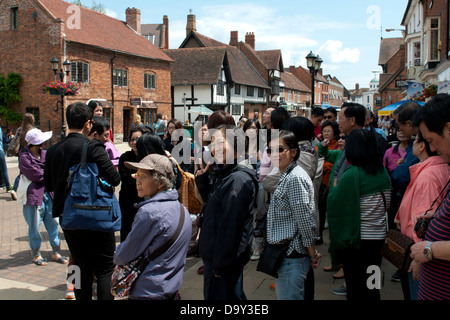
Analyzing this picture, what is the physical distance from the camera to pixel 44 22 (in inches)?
1016

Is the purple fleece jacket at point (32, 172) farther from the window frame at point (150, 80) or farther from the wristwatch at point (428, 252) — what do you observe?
the window frame at point (150, 80)

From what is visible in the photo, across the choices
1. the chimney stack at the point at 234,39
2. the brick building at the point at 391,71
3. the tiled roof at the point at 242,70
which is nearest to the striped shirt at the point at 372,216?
the brick building at the point at 391,71

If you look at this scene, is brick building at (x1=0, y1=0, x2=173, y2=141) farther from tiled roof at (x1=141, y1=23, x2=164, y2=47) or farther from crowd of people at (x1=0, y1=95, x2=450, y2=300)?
tiled roof at (x1=141, y1=23, x2=164, y2=47)

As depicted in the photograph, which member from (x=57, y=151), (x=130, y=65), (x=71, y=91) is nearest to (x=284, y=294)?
(x=57, y=151)

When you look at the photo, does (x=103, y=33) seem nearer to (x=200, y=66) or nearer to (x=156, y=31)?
(x=200, y=66)

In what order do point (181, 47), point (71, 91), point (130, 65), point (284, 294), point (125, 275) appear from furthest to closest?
point (181, 47), point (130, 65), point (71, 91), point (284, 294), point (125, 275)

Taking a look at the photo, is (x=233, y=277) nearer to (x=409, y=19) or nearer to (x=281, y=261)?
(x=281, y=261)

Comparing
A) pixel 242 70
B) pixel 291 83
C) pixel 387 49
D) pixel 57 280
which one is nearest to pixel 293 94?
pixel 291 83

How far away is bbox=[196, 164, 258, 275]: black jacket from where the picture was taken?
297 centimetres

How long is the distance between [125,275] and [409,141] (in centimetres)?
370

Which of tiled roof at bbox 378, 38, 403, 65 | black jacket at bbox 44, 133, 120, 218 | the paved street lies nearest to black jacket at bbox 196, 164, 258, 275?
black jacket at bbox 44, 133, 120, 218

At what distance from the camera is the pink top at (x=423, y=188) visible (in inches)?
107
